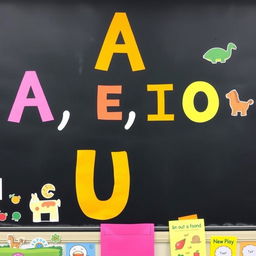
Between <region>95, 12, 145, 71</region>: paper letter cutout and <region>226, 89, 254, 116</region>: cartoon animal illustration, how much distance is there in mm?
473

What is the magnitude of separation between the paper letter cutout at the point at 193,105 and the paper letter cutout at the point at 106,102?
1.11ft

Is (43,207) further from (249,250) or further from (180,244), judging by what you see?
(249,250)

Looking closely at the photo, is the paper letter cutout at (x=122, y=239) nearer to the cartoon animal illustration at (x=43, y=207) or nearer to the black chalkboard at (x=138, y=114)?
the black chalkboard at (x=138, y=114)

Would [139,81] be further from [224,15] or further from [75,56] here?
[224,15]

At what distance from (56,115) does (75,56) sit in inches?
12.4

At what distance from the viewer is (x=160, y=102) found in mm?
2133

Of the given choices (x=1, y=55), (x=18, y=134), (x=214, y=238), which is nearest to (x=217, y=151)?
(x=214, y=238)

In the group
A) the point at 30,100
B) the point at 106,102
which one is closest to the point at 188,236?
the point at 106,102

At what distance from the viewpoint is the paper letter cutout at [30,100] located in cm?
212

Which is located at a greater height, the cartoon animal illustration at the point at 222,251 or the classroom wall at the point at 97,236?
the classroom wall at the point at 97,236

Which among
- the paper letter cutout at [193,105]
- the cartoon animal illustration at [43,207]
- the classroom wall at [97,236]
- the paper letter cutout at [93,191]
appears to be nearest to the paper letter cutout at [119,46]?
the paper letter cutout at [193,105]

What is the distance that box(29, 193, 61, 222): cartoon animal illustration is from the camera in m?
2.11

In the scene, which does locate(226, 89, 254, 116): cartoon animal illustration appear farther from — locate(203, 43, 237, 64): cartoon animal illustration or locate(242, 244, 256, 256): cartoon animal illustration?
locate(242, 244, 256, 256): cartoon animal illustration

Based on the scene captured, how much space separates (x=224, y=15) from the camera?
2164 mm
